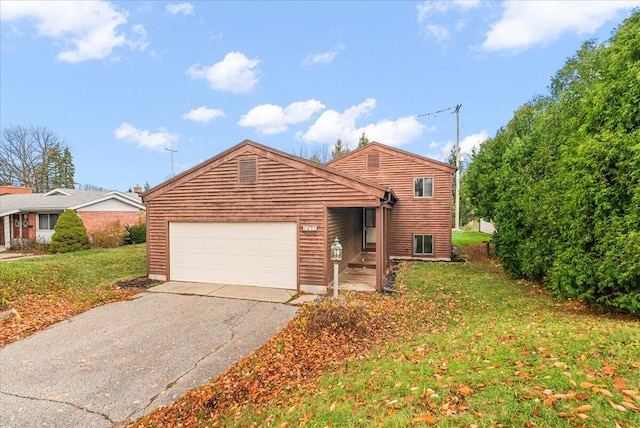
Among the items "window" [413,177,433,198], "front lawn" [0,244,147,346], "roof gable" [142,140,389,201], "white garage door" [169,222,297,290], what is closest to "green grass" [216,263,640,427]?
"roof gable" [142,140,389,201]

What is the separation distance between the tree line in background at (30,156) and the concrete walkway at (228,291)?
136ft

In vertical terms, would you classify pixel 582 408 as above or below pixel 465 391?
above

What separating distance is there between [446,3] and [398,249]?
1110cm

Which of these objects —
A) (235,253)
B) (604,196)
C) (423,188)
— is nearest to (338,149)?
(423,188)

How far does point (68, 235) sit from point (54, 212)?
15.0ft

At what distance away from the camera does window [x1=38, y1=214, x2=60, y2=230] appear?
66.6 ft

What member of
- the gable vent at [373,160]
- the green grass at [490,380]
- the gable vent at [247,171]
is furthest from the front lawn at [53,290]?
the gable vent at [373,160]

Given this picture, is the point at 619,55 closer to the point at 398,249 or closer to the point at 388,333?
the point at 388,333

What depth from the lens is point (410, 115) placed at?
28.9 meters

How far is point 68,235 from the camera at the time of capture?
17.2 meters

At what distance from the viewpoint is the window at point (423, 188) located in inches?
626

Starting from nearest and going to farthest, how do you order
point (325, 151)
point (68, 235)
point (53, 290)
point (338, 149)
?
point (53, 290) → point (68, 235) → point (338, 149) → point (325, 151)

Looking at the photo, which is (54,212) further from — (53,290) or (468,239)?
(468,239)

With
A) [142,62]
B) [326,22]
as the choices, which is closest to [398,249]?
[326,22]
